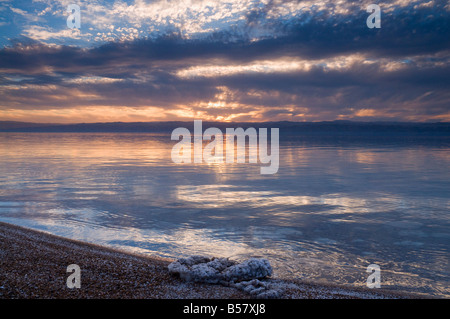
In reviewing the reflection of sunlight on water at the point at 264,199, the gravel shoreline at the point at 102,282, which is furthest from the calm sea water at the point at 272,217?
the gravel shoreline at the point at 102,282

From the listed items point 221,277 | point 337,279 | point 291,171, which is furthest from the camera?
point 291,171

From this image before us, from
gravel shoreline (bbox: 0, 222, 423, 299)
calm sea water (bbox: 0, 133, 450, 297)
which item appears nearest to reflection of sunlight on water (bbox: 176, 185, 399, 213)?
calm sea water (bbox: 0, 133, 450, 297)

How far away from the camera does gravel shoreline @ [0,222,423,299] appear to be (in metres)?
4.55

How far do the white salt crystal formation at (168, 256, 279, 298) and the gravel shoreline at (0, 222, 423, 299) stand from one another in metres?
0.13

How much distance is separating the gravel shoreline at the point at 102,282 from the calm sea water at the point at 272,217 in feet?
4.38

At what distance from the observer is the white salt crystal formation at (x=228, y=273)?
16.5 feet

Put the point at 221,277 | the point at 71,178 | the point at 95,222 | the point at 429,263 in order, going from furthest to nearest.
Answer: the point at 71,178
the point at 95,222
the point at 429,263
the point at 221,277

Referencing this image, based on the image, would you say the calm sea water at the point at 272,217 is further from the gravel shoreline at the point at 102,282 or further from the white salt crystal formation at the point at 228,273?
the gravel shoreline at the point at 102,282

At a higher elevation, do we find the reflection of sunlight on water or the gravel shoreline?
the reflection of sunlight on water

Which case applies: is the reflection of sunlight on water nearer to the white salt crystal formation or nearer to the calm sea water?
the calm sea water

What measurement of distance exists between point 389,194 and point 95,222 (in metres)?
11.8

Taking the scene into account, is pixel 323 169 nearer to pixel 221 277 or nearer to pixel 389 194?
pixel 389 194

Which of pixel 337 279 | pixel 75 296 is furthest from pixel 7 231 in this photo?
pixel 337 279

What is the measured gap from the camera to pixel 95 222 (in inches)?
395
